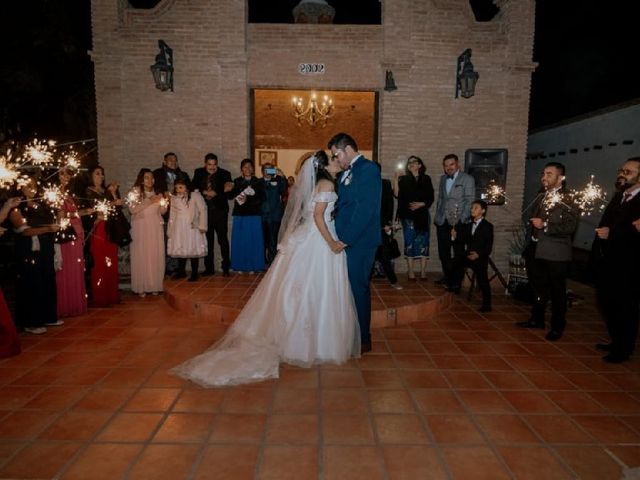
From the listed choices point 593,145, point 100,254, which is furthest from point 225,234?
point 593,145

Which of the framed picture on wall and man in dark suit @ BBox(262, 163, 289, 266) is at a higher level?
the framed picture on wall

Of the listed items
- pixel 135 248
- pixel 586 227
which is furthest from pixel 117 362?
pixel 586 227

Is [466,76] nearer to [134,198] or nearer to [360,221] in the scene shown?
[360,221]

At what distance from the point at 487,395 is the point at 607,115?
14.5 metres

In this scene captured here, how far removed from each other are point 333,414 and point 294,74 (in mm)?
6869

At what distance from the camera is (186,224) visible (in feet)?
25.2

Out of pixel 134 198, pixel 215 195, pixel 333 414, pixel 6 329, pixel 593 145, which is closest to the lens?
pixel 333 414

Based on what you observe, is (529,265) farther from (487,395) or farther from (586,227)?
(586,227)

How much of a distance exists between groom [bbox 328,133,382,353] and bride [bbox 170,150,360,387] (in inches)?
4.2

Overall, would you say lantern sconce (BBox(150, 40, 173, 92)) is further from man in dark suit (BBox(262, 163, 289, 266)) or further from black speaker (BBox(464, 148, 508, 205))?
black speaker (BBox(464, 148, 508, 205))

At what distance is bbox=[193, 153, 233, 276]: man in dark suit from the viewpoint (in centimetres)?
795

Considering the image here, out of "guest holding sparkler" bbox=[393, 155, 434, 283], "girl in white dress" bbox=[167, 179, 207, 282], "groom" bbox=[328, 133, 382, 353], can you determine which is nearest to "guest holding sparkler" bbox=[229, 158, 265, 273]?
"girl in white dress" bbox=[167, 179, 207, 282]

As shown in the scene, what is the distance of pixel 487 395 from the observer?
13.2 ft

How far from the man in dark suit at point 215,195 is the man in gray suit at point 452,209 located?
3.65 m
